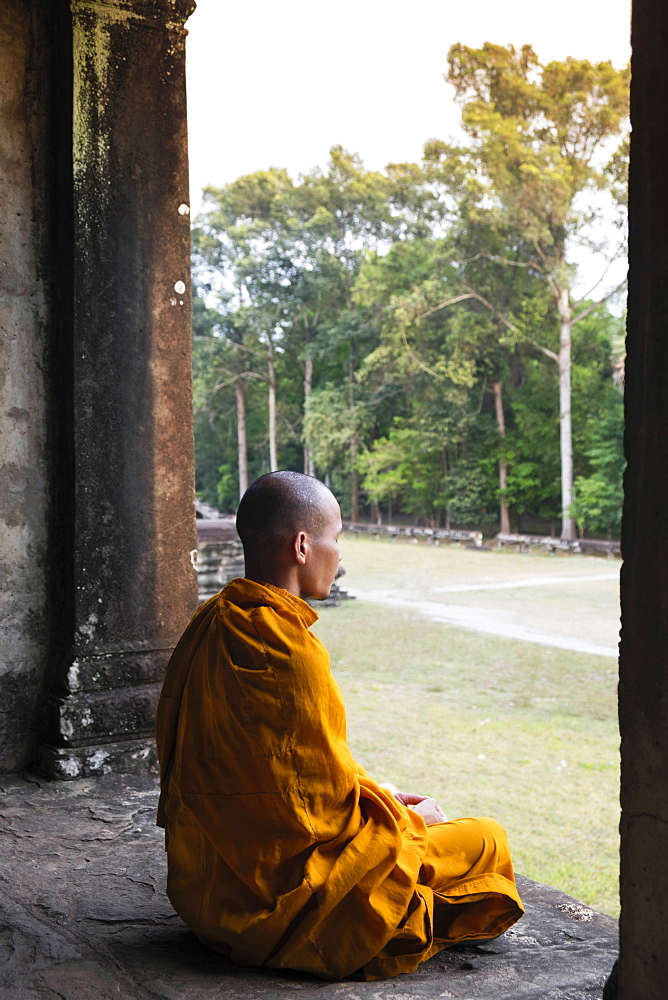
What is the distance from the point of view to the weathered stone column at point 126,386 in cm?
348

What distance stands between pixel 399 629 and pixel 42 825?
8409 mm

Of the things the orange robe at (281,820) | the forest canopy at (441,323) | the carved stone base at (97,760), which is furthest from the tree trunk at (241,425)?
the orange robe at (281,820)

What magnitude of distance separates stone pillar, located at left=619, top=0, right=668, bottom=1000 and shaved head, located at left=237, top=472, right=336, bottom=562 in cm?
82

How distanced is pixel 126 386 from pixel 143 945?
2058mm

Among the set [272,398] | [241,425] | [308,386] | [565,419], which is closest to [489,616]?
[565,419]

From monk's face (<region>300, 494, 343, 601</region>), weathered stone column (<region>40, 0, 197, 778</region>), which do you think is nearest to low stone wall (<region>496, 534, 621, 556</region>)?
weathered stone column (<region>40, 0, 197, 778</region>)

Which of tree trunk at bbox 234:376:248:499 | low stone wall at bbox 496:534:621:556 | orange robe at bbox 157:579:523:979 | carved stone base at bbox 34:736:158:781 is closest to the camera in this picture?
orange robe at bbox 157:579:523:979

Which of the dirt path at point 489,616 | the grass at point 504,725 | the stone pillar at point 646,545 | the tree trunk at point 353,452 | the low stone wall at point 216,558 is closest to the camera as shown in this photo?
the stone pillar at point 646,545

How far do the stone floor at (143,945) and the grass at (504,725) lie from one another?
205 centimetres

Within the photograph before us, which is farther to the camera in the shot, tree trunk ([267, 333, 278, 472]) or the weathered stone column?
tree trunk ([267, 333, 278, 472])

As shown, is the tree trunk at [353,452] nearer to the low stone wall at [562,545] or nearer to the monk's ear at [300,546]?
the low stone wall at [562,545]

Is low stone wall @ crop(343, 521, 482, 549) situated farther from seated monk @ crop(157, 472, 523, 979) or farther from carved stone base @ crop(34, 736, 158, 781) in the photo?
seated monk @ crop(157, 472, 523, 979)

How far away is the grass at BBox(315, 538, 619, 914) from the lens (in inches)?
193

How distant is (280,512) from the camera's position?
218cm
